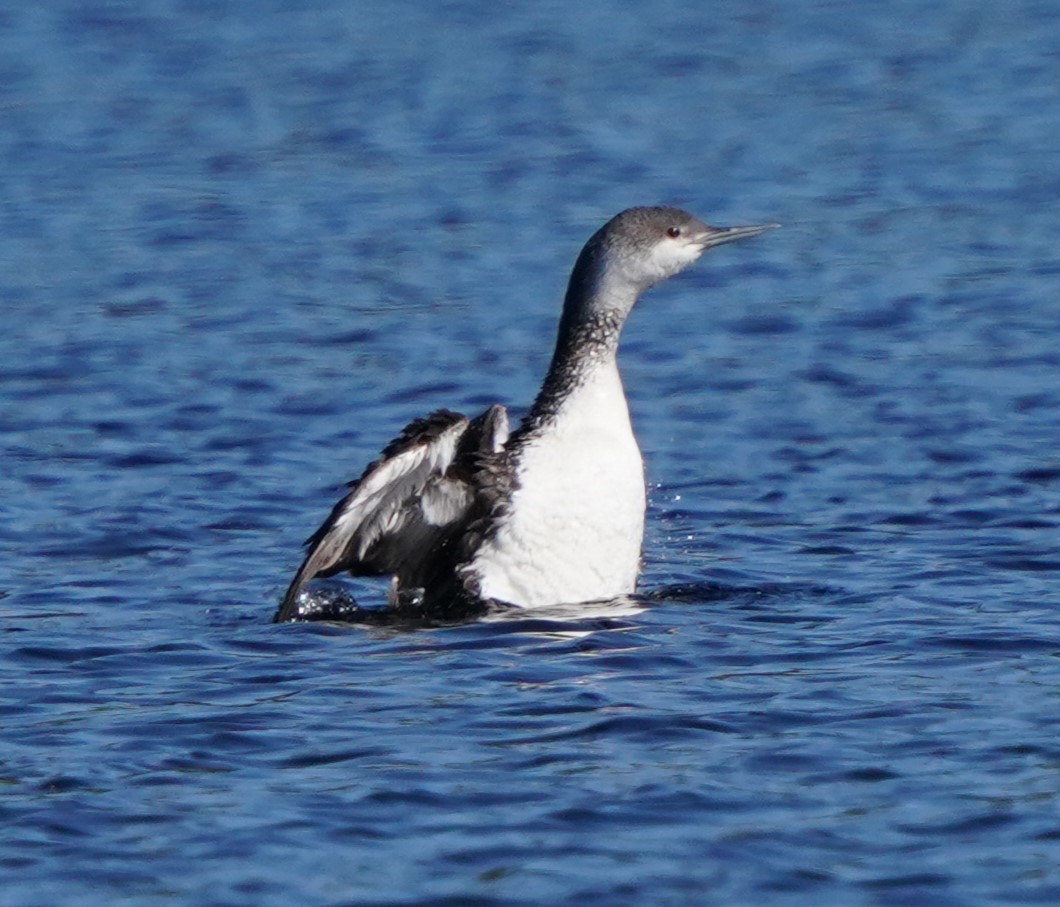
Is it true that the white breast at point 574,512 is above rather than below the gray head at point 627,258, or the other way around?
below

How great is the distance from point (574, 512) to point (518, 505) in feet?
0.61

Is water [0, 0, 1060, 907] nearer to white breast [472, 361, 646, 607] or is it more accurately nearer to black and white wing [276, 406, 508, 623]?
white breast [472, 361, 646, 607]

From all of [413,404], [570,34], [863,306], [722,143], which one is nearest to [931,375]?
[863,306]

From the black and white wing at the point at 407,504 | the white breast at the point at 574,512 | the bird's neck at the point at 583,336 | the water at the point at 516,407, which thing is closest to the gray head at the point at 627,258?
the bird's neck at the point at 583,336

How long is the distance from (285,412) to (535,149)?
5.50 metres

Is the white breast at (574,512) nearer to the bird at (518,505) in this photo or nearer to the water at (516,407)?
the bird at (518,505)

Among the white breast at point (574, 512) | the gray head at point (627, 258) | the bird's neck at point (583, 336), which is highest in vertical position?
the gray head at point (627, 258)

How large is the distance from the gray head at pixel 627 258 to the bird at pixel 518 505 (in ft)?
0.08

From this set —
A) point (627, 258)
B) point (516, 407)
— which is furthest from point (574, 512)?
point (516, 407)

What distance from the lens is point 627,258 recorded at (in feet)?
26.8

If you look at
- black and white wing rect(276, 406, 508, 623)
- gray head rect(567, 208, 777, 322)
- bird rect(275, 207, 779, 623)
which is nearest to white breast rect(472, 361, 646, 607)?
bird rect(275, 207, 779, 623)

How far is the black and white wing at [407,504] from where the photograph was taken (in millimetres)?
7590

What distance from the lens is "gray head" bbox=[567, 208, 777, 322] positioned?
8.11m

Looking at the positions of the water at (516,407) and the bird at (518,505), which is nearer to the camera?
the water at (516,407)
